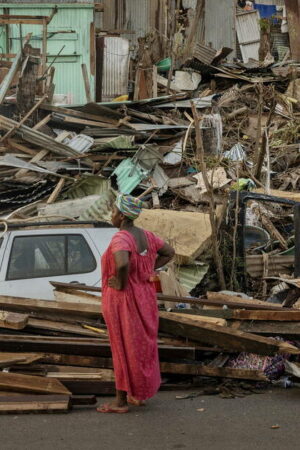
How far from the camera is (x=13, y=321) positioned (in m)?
7.20

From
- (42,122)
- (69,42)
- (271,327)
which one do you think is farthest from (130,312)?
(69,42)

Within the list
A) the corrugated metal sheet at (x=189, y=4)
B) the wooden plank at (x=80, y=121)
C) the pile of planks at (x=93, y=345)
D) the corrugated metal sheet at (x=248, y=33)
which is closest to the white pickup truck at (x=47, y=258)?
the pile of planks at (x=93, y=345)

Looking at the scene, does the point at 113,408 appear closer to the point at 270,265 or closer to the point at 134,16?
the point at 270,265

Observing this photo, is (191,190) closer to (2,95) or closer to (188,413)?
(2,95)

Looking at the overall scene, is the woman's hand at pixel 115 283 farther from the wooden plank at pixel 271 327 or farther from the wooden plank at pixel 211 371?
the wooden plank at pixel 271 327

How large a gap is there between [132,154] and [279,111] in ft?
18.2

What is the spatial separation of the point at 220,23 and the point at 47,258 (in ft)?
56.1

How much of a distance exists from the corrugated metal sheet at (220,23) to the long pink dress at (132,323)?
18824mm

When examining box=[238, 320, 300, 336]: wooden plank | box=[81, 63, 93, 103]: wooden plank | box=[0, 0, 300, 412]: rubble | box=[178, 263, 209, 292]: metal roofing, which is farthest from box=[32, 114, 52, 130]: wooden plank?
box=[238, 320, 300, 336]: wooden plank

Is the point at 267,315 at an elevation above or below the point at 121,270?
below

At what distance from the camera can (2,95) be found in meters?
16.5

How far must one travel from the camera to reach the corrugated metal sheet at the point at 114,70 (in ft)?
70.9

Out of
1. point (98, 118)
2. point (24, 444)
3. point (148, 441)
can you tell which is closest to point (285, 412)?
point (148, 441)

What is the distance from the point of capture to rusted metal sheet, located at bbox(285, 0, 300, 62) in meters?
24.0
